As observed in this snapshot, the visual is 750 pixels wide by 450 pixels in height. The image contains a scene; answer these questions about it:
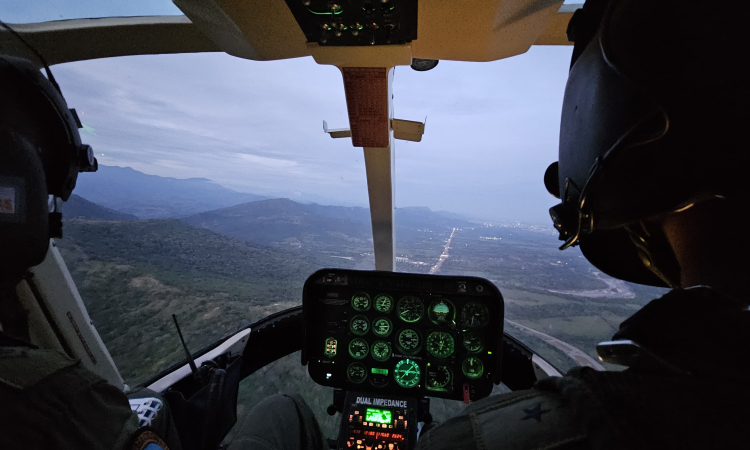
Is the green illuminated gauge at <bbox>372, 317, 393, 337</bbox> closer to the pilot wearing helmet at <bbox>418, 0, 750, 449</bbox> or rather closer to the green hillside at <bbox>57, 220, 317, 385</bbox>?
the green hillside at <bbox>57, 220, 317, 385</bbox>

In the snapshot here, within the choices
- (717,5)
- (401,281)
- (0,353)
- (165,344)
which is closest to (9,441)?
(0,353)

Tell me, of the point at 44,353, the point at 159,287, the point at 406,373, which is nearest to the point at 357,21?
the point at 44,353

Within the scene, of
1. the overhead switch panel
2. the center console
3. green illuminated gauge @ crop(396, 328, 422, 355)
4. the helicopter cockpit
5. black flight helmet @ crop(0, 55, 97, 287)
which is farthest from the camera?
green illuminated gauge @ crop(396, 328, 422, 355)

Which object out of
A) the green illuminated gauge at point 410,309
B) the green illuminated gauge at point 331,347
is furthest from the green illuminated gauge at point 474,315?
the green illuminated gauge at point 331,347

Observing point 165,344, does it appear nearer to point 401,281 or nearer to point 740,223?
point 401,281

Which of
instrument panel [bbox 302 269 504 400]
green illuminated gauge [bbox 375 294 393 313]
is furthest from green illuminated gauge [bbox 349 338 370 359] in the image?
green illuminated gauge [bbox 375 294 393 313]

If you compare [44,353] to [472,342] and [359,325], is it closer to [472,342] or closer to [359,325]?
[359,325]

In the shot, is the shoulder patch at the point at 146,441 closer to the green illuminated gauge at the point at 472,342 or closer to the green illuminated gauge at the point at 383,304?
the green illuminated gauge at the point at 383,304
